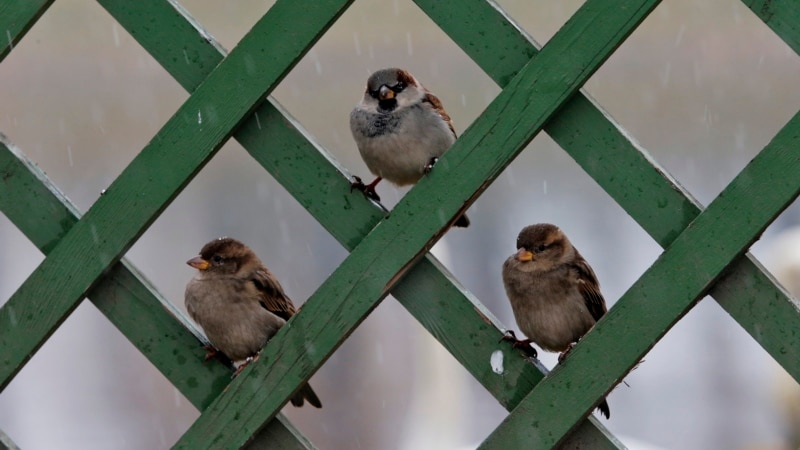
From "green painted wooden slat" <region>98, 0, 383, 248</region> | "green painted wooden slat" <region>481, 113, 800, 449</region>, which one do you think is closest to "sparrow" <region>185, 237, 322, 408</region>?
"green painted wooden slat" <region>98, 0, 383, 248</region>

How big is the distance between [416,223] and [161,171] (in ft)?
1.44

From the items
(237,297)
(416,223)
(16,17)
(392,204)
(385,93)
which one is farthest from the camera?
(392,204)

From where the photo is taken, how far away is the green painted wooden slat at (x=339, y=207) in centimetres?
217

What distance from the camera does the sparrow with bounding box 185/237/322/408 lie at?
273 cm

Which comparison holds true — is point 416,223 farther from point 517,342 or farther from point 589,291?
point 589,291

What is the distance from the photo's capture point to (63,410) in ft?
19.6

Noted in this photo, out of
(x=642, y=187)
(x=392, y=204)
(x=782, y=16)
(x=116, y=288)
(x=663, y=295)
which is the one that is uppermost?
(x=782, y=16)

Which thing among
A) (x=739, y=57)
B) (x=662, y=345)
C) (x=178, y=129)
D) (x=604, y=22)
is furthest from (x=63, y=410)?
(x=739, y=57)

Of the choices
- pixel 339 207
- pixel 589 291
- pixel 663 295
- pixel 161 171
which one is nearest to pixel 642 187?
pixel 663 295

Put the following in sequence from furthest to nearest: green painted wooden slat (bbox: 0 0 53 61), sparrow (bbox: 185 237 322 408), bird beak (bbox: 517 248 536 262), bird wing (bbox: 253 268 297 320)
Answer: bird beak (bbox: 517 248 536 262), bird wing (bbox: 253 268 297 320), sparrow (bbox: 185 237 322 408), green painted wooden slat (bbox: 0 0 53 61)

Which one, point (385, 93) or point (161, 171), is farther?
point (385, 93)

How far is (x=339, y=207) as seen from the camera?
2.19m

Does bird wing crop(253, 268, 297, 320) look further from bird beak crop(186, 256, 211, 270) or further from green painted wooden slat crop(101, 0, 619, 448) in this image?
green painted wooden slat crop(101, 0, 619, 448)

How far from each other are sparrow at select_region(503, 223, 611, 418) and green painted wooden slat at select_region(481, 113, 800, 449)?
0.74 meters
